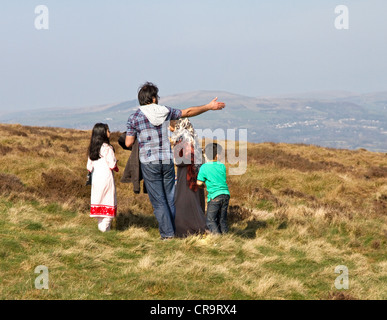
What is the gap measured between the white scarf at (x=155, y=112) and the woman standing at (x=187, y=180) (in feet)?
2.55

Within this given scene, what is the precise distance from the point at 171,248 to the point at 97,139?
2295 mm

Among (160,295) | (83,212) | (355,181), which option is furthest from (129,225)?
(355,181)

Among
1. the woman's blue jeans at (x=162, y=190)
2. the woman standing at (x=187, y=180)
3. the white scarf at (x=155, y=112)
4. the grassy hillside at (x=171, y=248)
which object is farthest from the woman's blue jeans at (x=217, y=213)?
the white scarf at (x=155, y=112)

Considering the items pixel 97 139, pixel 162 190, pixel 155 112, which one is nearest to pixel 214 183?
pixel 162 190

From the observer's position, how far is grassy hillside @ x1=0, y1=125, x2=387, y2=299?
20.0 feet

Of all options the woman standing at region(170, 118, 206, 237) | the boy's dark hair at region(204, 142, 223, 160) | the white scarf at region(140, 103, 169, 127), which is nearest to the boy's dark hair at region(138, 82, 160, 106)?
the white scarf at region(140, 103, 169, 127)

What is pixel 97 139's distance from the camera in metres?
8.70

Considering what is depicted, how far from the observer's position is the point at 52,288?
5.67 m

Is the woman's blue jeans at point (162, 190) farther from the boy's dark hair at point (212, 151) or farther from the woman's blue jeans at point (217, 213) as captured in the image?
the boy's dark hair at point (212, 151)
